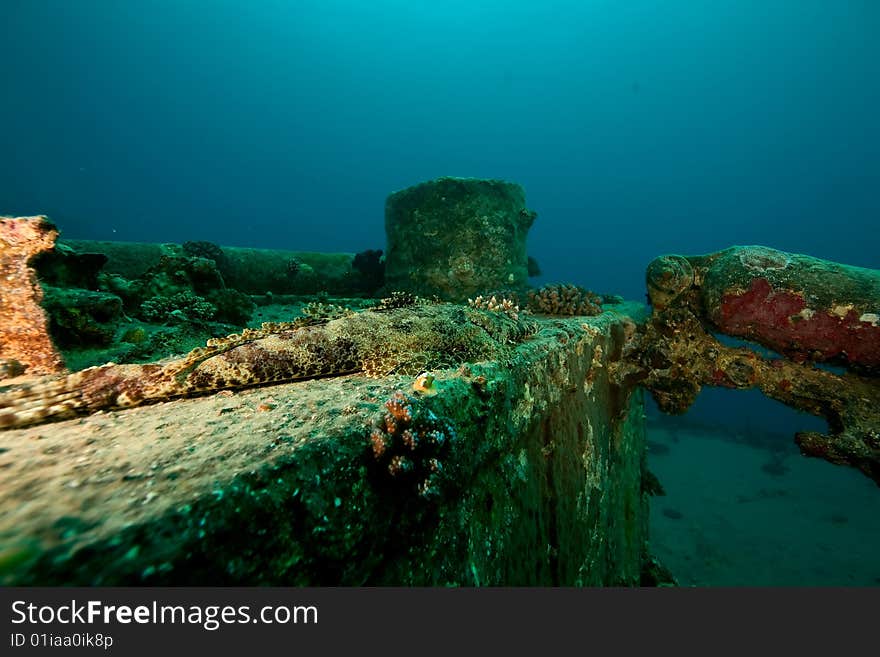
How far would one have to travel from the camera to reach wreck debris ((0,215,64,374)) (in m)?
2.89

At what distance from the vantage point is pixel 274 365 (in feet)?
9.18

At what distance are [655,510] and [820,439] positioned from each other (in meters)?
19.2

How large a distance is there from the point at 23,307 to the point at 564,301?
23.7ft

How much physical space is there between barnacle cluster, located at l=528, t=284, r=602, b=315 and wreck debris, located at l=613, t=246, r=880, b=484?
1207mm

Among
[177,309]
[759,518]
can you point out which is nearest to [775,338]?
[177,309]

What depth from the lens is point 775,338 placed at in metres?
4.65

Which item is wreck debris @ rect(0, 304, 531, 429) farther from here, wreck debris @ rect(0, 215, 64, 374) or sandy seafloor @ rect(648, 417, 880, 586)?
sandy seafloor @ rect(648, 417, 880, 586)

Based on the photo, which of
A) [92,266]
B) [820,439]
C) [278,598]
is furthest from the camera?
[92,266]

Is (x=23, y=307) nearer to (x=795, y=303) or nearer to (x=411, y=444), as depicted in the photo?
(x=411, y=444)

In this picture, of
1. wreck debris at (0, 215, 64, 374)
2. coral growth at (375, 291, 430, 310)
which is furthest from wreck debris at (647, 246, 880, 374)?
wreck debris at (0, 215, 64, 374)

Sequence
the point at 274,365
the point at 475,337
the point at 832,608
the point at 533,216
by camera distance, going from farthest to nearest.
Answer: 1. the point at 533,216
2. the point at 475,337
3. the point at 274,365
4. the point at 832,608

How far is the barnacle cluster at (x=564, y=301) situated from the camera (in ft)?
22.9

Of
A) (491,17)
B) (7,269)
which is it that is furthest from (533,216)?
(491,17)

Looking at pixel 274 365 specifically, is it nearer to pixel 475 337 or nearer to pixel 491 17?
pixel 475 337
